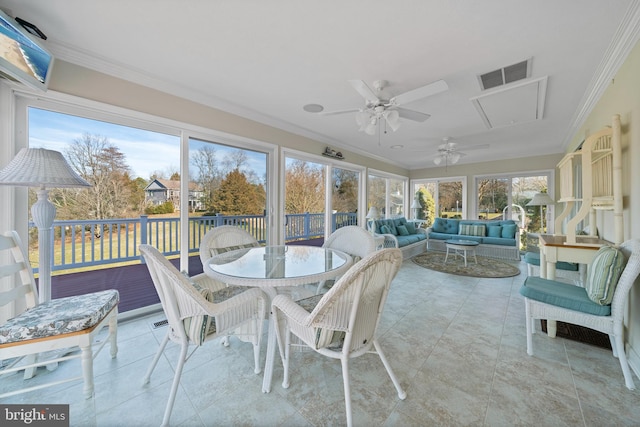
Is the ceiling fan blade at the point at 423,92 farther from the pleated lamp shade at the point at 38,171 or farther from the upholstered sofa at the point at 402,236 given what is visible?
the upholstered sofa at the point at 402,236

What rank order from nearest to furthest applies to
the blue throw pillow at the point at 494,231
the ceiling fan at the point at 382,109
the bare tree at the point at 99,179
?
the ceiling fan at the point at 382,109
the bare tree at the point at 99,179
the blue throw pillow at the point at 494,231

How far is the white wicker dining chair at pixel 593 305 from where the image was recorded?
1.55 metres

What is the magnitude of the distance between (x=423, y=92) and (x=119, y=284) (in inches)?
165

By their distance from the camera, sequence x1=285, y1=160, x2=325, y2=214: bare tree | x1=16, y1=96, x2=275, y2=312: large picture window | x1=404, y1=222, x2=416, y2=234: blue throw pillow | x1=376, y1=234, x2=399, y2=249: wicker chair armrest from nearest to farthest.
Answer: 1. x1=16, y1=96, x2=275, y2=312: large picture window
2. x1=285, y1=160, x2=325, y2=214: bare tree
3. x1=376, y1=234, x2=399, y2=249: wicker chair armrest
4. x1=404, y1=222, x2=416, y2=234: blue throw pillow

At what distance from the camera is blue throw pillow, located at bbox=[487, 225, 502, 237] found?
5.65 meters

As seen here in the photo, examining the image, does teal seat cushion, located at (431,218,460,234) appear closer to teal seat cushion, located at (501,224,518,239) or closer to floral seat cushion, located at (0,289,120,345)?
teal seat cushion, located at (501,224,518,239)

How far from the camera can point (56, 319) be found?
138 cm

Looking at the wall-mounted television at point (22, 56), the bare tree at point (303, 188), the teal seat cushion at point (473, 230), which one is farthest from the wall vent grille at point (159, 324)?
the teal seat cushion at point (473, 230)

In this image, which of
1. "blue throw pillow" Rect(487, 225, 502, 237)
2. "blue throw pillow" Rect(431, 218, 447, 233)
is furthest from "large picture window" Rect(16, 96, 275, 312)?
"blue throw pillow" Rect(487, 225, 502, 237)

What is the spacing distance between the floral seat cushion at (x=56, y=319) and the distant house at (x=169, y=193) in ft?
4.76

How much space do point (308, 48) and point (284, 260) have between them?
70.1 inches

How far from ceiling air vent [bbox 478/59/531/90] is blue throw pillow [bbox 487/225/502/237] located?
4.29m

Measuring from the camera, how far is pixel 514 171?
19.6 ft

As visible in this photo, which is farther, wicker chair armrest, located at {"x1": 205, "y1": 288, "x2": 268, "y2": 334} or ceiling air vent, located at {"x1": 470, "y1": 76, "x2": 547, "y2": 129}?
ceiling air vent, located at {"x1": 470, "y1": 76, "x2": 547, "y2": 129}
